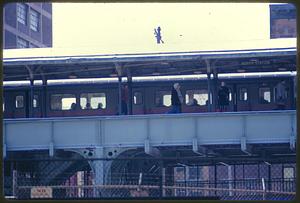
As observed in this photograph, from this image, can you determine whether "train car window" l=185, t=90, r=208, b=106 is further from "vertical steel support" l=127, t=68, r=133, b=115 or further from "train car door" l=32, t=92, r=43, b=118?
"train car door" l=32, t=92, r=43, b=118

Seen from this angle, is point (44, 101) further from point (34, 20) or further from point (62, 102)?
point (34, 20)

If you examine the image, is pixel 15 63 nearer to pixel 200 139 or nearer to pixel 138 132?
pixel 138 132

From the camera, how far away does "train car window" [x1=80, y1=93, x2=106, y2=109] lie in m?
34.4

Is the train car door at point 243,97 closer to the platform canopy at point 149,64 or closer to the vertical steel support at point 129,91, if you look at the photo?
the platform canopy at point 149,64

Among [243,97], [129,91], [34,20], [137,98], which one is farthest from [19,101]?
[34,20]

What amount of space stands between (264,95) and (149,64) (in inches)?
226

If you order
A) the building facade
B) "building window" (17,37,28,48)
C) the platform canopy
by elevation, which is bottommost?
the platform canopy

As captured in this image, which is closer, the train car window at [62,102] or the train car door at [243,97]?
the train car door at [243,97]

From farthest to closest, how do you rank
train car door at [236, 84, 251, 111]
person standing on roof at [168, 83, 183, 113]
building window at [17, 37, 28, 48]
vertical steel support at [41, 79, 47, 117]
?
building window at [17, 37, 28, 48], train car door at [236, 84, 251, 111], vertical steel support at [41, 79, 47, 117], person standing on roof at [168, 83, 183, 113]

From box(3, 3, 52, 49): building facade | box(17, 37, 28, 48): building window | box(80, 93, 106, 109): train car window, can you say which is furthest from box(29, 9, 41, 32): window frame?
box(80, 93, 106, 109): train car window

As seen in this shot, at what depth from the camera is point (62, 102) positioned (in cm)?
3456

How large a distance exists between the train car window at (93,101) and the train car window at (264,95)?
6.76 m

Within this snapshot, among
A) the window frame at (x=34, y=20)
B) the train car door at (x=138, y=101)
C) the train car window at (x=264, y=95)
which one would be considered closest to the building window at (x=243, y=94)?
the train car window at (x=264, y=95)

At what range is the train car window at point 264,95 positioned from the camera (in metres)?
33.7
